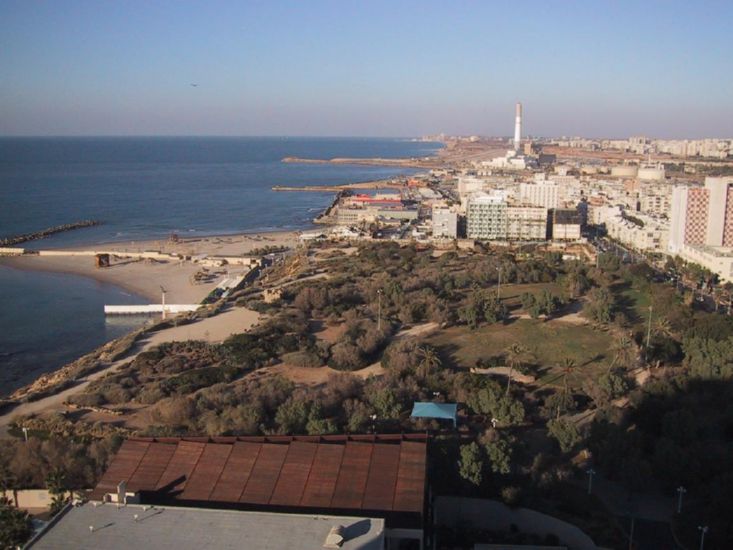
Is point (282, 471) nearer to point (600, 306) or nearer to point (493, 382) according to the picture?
point (493, 382)

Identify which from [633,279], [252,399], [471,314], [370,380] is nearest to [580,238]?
[633,279]

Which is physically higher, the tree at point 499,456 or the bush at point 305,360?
the tree at point 499,456

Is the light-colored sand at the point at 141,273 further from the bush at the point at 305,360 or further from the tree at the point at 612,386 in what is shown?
the tree at the point at 612,386

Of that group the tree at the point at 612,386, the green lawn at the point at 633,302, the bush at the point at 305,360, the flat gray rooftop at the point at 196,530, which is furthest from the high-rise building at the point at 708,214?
the flat gray rooftop at the point at 196,530

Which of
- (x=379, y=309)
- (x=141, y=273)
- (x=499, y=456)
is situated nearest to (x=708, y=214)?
(x=379, y=309)

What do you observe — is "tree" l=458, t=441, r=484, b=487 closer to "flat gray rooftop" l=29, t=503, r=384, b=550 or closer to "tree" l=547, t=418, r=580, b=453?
"tree" l=547, t=418, r=580, b=453

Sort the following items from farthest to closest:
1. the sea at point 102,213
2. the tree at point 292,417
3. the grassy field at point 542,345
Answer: the sea at point 102,213, the grassy field at point 542,345, the tree at point 292,417

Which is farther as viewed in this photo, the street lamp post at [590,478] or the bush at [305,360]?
the bush at [305,360]
